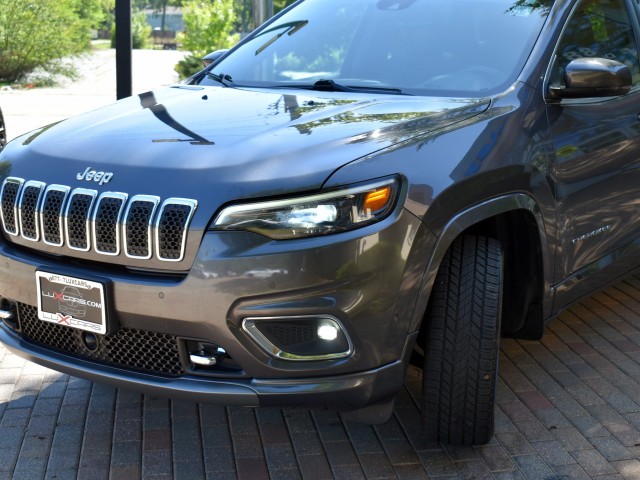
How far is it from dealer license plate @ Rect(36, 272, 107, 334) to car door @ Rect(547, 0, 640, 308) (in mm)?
1695

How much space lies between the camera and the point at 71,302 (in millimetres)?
2957

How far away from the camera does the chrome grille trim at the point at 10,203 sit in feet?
10.3

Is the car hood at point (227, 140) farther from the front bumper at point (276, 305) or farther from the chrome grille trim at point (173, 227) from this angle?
the front bumper at point (276, 305)

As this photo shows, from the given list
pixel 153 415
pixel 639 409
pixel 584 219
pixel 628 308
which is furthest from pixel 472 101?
pixel 628 308

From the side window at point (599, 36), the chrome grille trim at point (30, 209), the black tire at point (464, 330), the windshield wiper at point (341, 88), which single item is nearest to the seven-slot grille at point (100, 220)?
the chrome grille trim at point (30, 209)

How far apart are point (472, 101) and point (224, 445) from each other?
61.0 inches

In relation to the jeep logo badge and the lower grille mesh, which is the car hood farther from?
the lower grille mesh

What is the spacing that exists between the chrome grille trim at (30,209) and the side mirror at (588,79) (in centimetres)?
191

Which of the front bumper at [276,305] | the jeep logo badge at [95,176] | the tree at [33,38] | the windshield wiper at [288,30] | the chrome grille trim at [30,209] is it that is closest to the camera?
the front bumper at [276,305]

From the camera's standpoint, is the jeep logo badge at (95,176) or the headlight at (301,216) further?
the jeep logo badge at (95,176)

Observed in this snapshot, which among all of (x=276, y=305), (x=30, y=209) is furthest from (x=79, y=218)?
(x=276, y=305)

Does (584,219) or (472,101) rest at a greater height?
(472,101)

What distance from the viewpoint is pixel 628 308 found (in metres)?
5.14

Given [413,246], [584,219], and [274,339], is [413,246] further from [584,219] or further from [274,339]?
[584,219]
